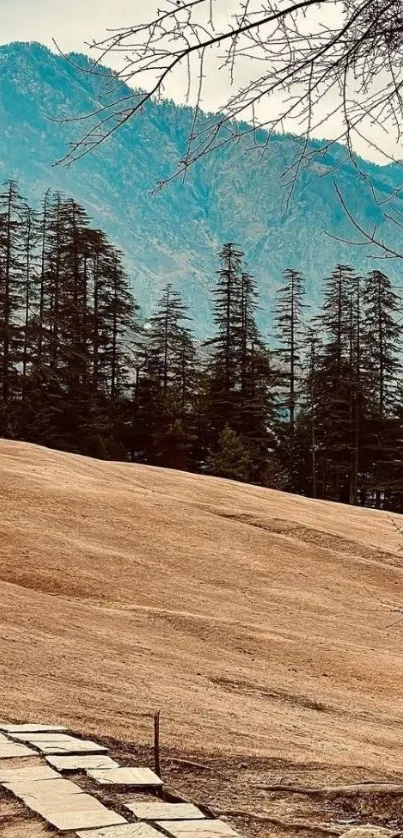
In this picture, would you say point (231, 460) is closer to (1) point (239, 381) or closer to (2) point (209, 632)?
(1) point (239, 381)

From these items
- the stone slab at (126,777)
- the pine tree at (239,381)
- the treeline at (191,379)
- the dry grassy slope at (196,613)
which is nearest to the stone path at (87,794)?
the stone slab at (126,777)

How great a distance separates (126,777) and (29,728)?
3.87 feet

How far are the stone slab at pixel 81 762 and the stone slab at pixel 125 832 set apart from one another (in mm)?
847

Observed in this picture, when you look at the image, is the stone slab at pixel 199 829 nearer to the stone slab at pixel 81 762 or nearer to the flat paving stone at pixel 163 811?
the flat paving stone at pixel 163 811

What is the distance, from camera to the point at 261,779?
536 cm

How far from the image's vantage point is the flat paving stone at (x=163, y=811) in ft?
12.9

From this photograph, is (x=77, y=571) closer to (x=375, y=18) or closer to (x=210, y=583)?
(x=210, y=583)

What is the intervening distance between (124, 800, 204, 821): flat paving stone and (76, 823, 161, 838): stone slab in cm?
15

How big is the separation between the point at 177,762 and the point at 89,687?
7.32 feet

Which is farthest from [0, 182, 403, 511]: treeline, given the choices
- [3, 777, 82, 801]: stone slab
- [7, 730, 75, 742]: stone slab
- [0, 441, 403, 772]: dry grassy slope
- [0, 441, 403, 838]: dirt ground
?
[3, 777, 82, 801]: stone slab

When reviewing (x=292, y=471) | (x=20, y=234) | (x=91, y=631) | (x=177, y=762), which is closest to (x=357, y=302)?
(x=292, y=471)

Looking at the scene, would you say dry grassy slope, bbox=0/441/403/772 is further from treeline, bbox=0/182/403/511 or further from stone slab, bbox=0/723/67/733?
treeline, bbox=0/182/403/511

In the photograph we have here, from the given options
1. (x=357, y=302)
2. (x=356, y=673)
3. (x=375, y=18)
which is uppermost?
(x=357, y=302)

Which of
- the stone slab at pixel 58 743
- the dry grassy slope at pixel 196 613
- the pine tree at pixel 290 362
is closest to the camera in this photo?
the stone slab at pixel 58 743
